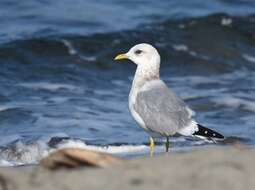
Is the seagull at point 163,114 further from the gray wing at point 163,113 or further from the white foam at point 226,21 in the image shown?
the white foam at point 226,21

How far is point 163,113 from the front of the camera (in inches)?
286

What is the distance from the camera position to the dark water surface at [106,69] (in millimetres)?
9305

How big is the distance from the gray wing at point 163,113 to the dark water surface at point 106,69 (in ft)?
4.01

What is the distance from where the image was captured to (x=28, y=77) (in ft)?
39.5

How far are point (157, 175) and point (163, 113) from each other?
3635 millimetres

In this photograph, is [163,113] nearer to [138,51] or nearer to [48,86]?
[138,51]

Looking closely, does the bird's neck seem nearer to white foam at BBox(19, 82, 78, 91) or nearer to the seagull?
the seagull

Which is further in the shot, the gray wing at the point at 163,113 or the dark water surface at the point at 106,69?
the dark water surface at the point at 106,69

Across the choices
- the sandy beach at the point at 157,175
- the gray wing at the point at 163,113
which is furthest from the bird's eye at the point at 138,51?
the sandy beach at the point at 157,175

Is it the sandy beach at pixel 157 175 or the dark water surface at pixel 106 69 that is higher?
the sandy beach at pixel 157 175

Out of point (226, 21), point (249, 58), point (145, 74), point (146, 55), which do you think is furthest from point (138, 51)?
point (226, 21)

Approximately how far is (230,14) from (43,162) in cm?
1208

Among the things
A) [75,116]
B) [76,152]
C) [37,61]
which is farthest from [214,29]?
[76,152]

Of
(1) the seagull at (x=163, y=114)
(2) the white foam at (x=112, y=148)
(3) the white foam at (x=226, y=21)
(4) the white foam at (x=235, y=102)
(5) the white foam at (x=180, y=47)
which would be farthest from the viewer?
(3) the white foam at (x=226, y=21)
